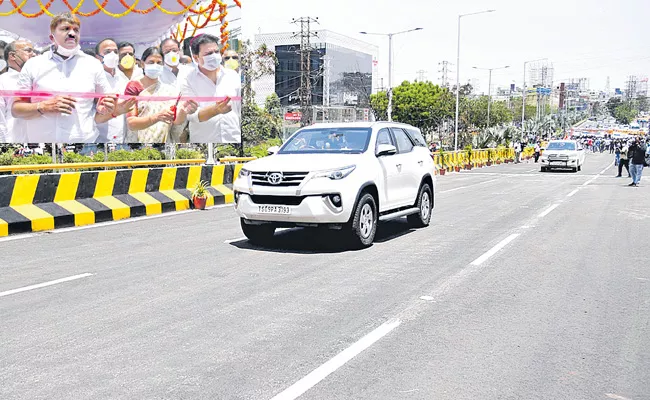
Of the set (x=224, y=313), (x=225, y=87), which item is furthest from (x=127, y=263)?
(x=225, y=87)

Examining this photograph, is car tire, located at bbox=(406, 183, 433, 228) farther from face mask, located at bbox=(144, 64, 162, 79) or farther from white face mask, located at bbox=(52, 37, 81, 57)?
white face mask, located at bbox=(52, 37, 81, 57)

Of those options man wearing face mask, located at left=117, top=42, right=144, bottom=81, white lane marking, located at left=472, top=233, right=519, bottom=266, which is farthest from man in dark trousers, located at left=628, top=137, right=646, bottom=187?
man wearing face mask, located at left=117, top=42, right=144, bottom=81

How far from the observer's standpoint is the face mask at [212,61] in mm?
19484

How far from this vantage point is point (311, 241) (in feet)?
33.5

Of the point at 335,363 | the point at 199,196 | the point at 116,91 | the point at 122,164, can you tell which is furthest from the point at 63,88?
the point at 335,363

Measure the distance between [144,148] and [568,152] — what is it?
22.1 m

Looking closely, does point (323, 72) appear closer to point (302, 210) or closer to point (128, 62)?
point (128, 62)

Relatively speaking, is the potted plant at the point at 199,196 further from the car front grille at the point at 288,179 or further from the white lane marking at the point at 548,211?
the white lane marking at the point at 548,211

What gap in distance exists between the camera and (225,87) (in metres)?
19.9

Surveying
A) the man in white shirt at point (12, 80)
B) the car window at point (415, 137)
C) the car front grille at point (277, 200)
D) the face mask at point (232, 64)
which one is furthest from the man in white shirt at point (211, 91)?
the car front grille at point (277, 200)

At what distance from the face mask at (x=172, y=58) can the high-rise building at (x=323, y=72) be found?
275ft

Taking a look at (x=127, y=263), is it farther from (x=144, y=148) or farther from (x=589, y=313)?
(x=144, y=148)

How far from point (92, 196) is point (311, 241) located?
514 centimetres

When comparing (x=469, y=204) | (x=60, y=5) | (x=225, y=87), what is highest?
(x=60, y=5)
